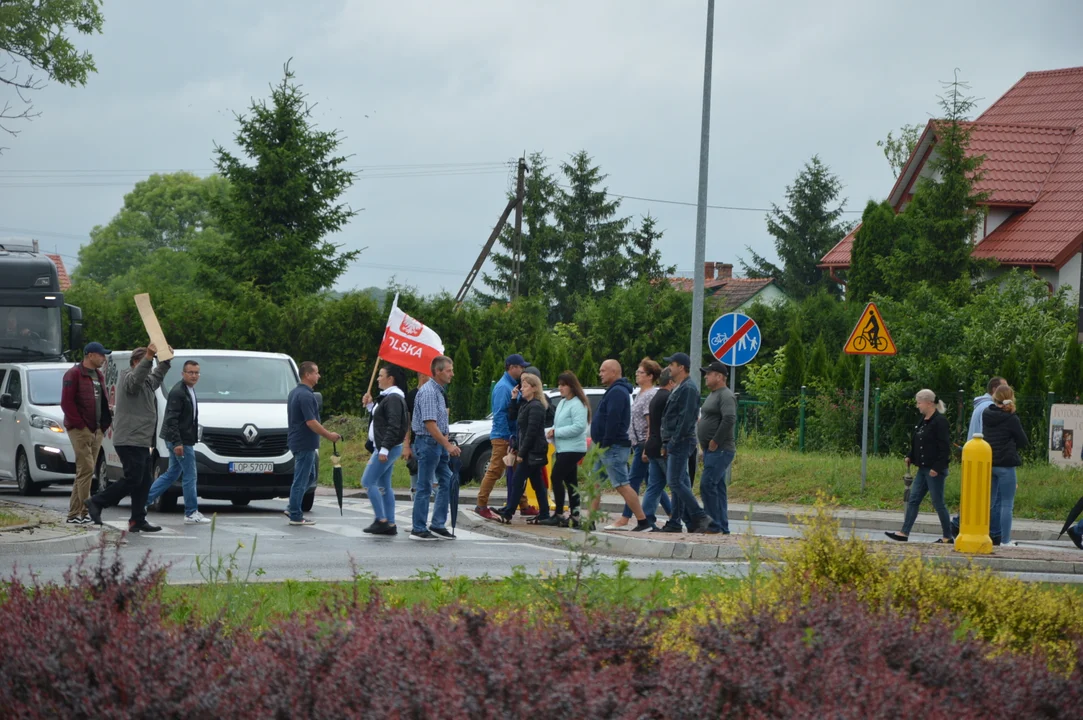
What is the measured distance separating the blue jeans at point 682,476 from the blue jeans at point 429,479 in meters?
2.35

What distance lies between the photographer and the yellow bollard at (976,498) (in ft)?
43.8

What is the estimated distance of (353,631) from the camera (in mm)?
4824

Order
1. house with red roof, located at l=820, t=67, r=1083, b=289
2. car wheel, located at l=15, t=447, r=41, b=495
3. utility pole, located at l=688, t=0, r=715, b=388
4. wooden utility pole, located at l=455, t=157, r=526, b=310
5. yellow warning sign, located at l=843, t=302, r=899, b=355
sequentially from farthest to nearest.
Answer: wooden utility pole, located at l=455, t=157, r=526, b=310 → house with red roof, located at l=820, t=67, r=1083, b=289 → utility pole, located at l=688, t=0, r=715, b=388 → car wheel, located at l=15, t=447, r=41, b=495 → yellow warning sign, located at l=843, t=302, r=899, b=355

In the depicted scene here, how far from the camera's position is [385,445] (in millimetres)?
14148

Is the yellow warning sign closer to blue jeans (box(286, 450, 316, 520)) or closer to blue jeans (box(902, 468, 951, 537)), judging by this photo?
blue jeans (box(902, 468, 951, 537))

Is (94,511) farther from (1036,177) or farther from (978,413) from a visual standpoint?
(1036,177)

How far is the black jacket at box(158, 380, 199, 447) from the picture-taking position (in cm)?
1480

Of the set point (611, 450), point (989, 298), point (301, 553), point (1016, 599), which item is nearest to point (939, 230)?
point (989, 298)

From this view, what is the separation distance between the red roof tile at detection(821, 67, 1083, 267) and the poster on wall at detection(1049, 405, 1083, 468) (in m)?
15.9

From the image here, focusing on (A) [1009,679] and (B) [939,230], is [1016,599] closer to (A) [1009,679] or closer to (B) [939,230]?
(A) [1009,679]

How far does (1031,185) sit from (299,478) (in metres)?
32.6

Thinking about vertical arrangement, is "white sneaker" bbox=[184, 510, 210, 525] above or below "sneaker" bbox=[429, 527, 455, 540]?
below

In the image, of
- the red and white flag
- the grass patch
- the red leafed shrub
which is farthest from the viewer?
the grass patch

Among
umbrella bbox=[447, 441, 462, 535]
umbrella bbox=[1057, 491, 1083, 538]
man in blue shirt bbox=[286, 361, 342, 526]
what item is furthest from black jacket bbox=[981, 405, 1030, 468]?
man in blue shirt bbox=[286, 361, 342, 526]
